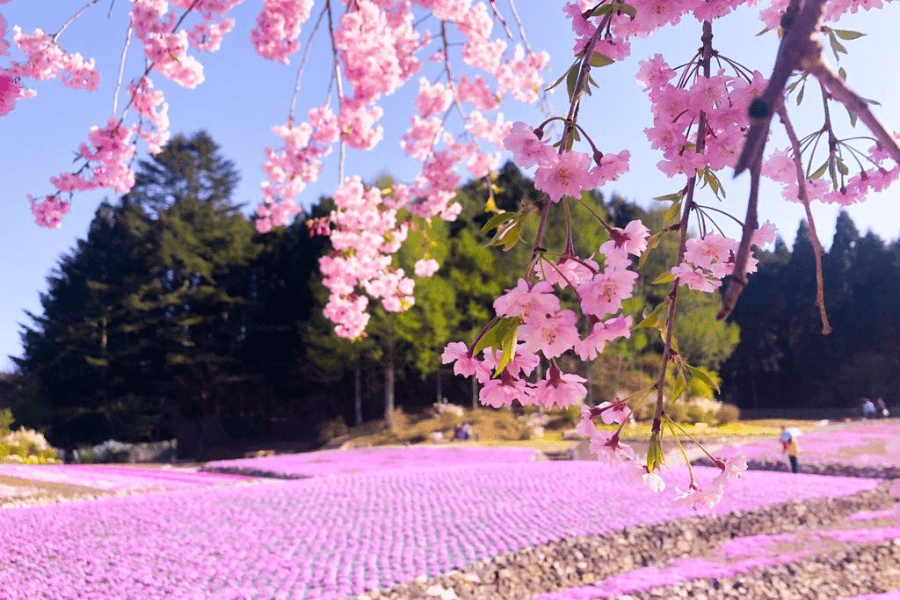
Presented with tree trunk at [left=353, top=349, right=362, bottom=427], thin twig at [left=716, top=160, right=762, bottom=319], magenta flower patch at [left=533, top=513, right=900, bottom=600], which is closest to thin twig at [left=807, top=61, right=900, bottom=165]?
thin twig at [left=716, top=160, right=762, bottom=319]

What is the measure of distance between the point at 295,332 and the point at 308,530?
2625cm

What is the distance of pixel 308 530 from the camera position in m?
7.11

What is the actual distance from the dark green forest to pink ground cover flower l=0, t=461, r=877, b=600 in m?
16.1

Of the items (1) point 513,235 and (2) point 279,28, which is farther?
(2) point 279,28

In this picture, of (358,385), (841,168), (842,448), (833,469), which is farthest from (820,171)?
(358,385)

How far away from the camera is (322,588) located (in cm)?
508

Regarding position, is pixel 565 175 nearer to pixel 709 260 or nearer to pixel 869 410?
pixel 709 260

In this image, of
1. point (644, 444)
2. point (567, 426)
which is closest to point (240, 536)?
point (644, 444)

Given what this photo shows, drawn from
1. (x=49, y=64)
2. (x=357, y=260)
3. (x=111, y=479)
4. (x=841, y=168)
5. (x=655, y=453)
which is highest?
(x=49, y=64)

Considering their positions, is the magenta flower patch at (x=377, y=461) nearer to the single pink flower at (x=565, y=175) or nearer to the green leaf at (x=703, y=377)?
the green leaf at (x=703, y=377)

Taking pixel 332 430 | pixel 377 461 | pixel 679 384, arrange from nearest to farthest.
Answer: pixel 679 384 → pixel 377 461 → pixel 332 430

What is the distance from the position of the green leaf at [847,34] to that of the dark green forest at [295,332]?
23969 mm

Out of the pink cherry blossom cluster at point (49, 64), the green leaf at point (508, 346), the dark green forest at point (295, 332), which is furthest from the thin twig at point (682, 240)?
the dark green forest at point (295, 332)

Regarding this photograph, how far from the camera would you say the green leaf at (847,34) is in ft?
5.67
